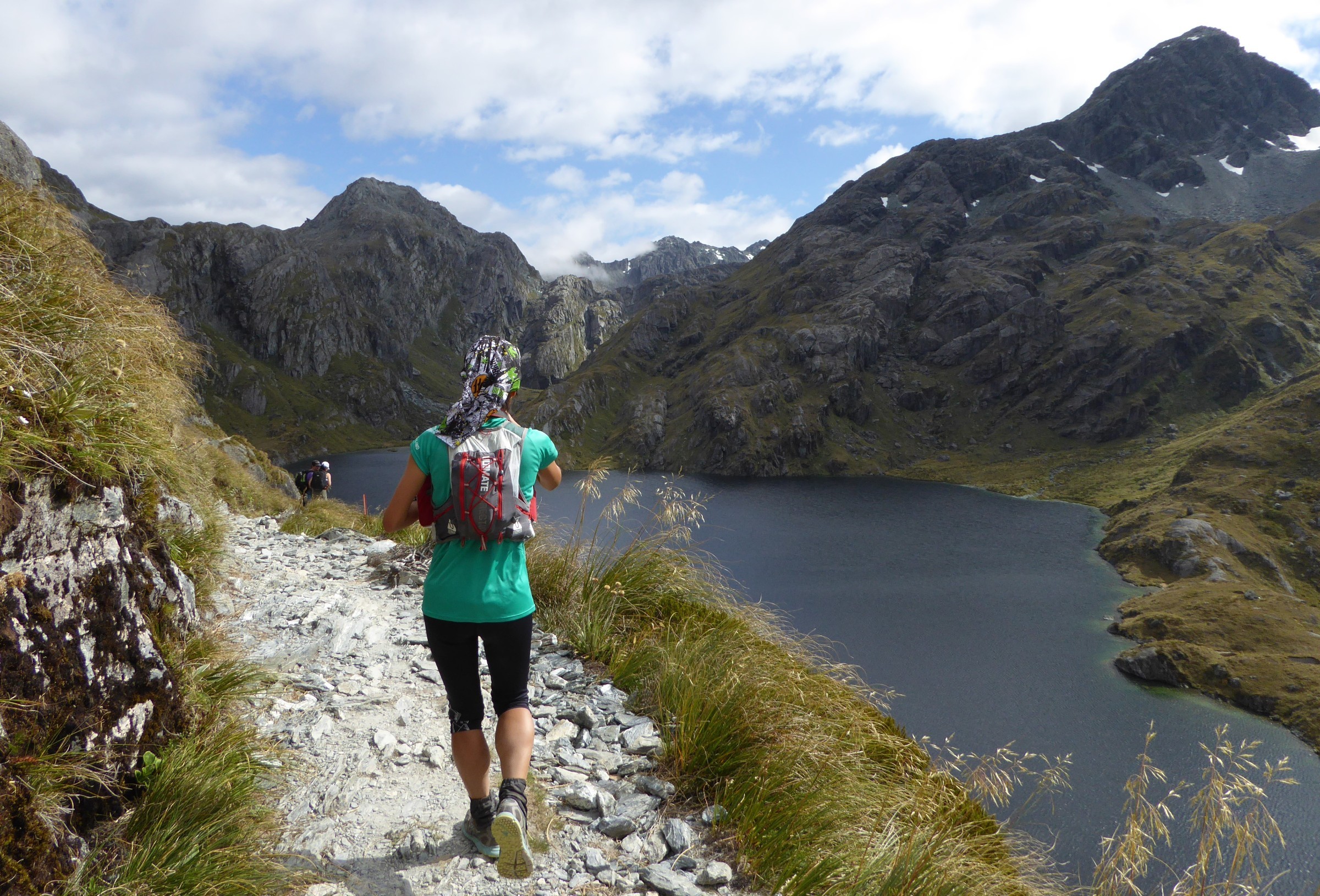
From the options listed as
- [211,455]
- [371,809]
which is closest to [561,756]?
[371,809]

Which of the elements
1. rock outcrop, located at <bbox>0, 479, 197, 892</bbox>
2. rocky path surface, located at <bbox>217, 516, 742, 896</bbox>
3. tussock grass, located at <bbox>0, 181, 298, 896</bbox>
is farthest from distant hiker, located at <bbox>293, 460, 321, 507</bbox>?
rock outcrop, located at <bbox>0, 479, 197, 892</bbox>

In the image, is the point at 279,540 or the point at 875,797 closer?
the point at 875,797

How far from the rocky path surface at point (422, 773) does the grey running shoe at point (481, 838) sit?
6 centimetres

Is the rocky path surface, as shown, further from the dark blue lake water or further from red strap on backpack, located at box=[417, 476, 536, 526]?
the dark blue lake water

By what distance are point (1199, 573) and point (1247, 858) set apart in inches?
4070

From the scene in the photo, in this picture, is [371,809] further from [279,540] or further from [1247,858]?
[279,540]

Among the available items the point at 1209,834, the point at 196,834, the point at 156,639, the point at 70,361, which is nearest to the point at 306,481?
the point at 70,361

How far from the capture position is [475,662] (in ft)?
12.0

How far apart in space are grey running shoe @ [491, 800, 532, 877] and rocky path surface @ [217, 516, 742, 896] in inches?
11.7

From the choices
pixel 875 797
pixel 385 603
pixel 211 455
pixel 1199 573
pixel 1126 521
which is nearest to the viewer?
pixel 875 797

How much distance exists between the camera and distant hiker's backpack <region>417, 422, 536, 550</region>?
3.49m

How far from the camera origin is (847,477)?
185 metres

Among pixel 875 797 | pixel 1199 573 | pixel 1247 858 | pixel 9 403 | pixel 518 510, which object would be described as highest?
pixel 9 403

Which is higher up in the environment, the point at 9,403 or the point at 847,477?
the point at 9,403
